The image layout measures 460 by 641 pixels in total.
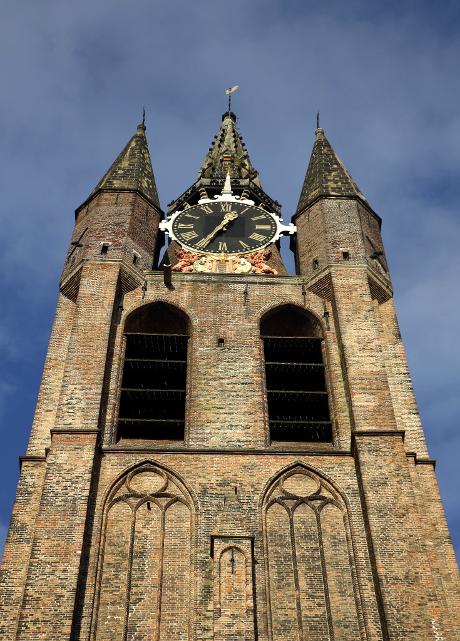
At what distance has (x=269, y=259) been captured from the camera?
80.3 ft

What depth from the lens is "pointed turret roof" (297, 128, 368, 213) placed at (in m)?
24.5

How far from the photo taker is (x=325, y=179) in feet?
82.5

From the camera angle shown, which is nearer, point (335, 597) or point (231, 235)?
point (335, 597)

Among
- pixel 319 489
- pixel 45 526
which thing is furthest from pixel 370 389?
pixel 45 526

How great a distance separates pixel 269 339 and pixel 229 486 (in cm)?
454

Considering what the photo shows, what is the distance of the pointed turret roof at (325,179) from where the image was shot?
2452 centimetres

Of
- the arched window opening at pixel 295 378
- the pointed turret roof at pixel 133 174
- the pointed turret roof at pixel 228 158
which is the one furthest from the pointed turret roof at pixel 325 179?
the pointed turret roof at pixel 228 158

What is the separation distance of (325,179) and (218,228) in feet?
9.82

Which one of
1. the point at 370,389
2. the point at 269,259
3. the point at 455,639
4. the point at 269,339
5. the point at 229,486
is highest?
the point at 269,259

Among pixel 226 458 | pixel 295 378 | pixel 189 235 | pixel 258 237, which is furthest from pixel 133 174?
pixel 226 458

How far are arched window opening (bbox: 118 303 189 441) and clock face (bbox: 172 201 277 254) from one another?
11.5ft

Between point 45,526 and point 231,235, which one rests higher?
point 231,235

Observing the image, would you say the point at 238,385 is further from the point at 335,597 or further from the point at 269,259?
the point at 269,259

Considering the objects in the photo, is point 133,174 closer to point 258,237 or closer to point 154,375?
point 258,237
